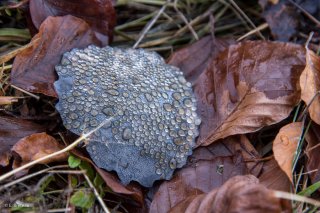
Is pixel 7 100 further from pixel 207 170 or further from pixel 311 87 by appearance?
pixel 311 87

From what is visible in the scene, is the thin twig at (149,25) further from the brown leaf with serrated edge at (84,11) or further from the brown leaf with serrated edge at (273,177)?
the brown leaf with serrated edge at (273,177)

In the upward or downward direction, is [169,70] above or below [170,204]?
above

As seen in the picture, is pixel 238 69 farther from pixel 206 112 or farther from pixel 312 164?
pixel 312 164

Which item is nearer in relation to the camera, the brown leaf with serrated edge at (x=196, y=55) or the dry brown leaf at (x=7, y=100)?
the dry brown leaf at (x=7, y=100)

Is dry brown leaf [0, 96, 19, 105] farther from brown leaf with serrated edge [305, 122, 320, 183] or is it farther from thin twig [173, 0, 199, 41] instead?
brown leaf with serrated edge [305, 122, 320, 183]

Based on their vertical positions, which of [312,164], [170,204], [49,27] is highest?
[49,27]

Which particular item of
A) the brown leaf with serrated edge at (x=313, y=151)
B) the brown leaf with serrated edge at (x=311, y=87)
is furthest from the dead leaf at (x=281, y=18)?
the brown leaf with serrated edge at (x=313, y=151)

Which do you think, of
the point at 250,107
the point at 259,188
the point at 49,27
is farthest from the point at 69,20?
the point at 259,188
